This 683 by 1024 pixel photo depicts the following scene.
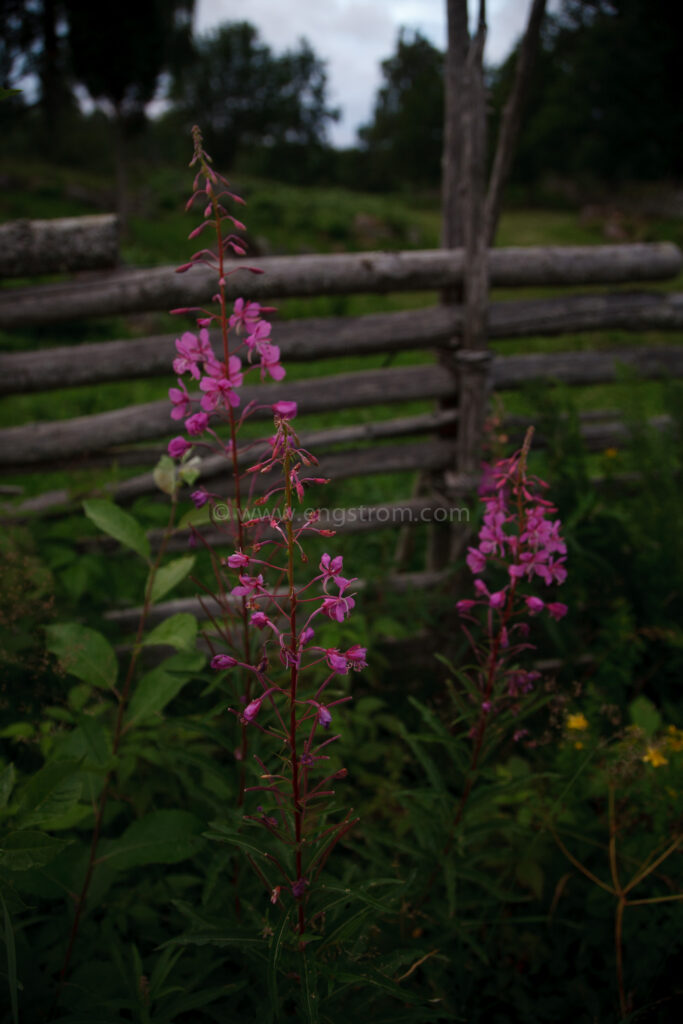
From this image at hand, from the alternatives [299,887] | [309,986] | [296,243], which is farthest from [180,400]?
[296,243]

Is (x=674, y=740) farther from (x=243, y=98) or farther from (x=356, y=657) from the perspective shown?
(x=243, y=98)

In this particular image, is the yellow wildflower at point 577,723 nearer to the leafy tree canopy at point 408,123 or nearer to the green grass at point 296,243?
the green grass at point 296,243

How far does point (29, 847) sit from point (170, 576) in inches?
25.9

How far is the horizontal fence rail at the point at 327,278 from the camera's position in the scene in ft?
8.73

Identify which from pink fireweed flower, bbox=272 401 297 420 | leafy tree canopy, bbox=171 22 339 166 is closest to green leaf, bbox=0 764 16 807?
pink fireweed flower, bbox=272 401 297 420

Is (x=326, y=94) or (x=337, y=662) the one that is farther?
(x=326, y=94)

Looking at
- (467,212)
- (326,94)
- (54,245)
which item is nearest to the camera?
(54,245)

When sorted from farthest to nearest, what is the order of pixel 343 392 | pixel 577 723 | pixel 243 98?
1. pixel 243 98
2. pixel 343 392
3. pixel 577 723

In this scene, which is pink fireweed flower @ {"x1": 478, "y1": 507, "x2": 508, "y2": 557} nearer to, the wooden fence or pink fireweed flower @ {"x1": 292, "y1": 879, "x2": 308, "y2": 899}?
pink fireweed flower @ {"x1": 292, "y1": 879, "x2": 308, "y2": 899}

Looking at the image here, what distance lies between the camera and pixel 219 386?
A: 1.06 m

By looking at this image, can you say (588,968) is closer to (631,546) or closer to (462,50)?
(631,546)

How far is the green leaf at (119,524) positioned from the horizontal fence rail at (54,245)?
1476 millimetres

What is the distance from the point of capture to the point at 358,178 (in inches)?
1280

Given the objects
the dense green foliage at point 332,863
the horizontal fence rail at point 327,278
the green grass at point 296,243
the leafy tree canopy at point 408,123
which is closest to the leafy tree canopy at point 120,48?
the green grass at point 296,243
